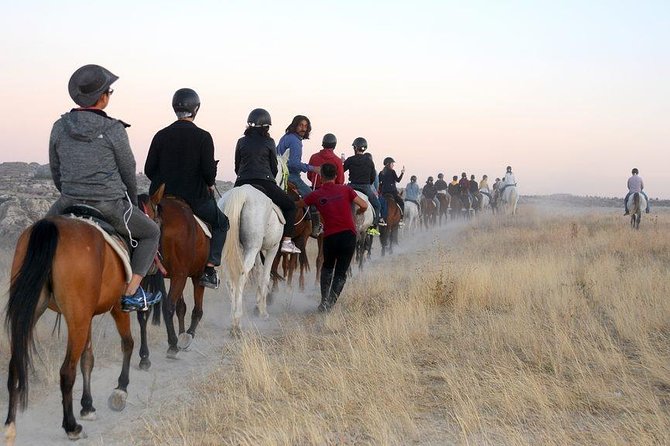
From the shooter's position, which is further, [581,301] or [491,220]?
[491,220]

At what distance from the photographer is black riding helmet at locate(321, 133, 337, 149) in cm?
1226

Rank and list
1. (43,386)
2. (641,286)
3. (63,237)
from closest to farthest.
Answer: (63,237)
(43,386)
(641,286)

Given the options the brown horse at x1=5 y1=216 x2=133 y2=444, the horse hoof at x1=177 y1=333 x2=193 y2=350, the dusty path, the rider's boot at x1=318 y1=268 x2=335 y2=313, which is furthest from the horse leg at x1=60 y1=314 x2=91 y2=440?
the rider's boot at x1=318 y1=268 x2=335 y2=313

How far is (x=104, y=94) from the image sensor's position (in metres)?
5.46

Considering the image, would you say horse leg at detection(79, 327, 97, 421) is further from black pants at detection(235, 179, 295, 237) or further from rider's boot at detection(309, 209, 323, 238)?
rider's boot at detection(309, 209, 323, 238)

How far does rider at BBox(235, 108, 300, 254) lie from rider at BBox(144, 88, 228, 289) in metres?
1.58

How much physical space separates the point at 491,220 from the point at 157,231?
29.2 meters

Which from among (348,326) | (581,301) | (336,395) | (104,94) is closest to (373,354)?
(336,395)

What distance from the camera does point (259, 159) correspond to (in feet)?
31.5

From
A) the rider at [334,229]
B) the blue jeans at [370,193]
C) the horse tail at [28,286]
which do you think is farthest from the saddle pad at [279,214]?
the horse tail at [28,286]

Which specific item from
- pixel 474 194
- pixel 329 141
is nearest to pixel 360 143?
pixel 329 141

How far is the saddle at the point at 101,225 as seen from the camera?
5238mm

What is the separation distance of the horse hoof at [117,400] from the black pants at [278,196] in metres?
4.31

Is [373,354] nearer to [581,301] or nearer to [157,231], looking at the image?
[157,231]
